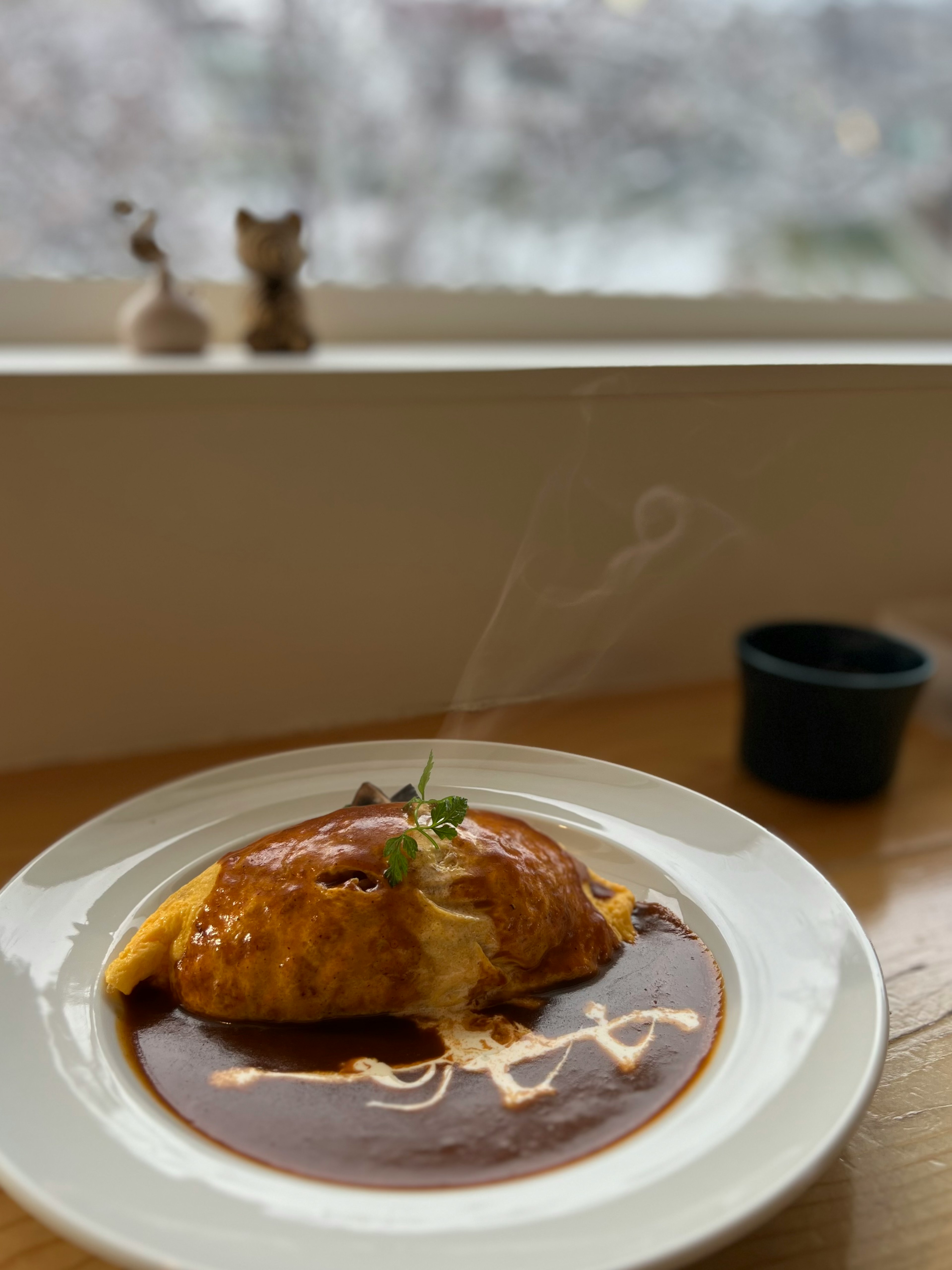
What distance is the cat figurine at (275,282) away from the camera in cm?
121

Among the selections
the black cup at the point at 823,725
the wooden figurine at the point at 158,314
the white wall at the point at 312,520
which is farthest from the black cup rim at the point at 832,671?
the wooden figurine at the point at 158,314

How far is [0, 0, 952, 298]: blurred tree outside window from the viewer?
1.26m

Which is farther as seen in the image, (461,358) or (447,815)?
(461,358)

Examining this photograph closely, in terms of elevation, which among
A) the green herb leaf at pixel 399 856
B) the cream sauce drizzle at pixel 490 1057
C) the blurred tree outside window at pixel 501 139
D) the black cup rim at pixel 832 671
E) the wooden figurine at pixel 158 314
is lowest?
the black cup rim at pixel 832 671

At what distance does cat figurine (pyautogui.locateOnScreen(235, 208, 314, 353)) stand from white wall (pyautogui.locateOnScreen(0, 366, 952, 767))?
15 centimetres

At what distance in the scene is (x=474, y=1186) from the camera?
508 millimetres


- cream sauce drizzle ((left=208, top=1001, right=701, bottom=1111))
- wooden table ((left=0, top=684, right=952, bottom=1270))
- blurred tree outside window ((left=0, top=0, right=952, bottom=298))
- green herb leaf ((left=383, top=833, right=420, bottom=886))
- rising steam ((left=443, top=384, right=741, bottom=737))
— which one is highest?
blurred tree outside window ((left=0, top=0, right=952, bottom=298))

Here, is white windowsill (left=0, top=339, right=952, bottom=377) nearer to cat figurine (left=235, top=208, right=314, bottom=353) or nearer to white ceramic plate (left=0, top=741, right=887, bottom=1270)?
cat figurine (left=235, top=208, right=314, bottom=353)

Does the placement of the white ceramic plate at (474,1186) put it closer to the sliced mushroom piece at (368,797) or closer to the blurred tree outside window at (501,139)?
the sliced mushroom piece at (368,797)

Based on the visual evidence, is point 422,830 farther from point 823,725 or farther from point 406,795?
point 823,725

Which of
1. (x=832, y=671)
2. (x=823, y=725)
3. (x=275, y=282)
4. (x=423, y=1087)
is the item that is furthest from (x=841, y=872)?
(x=275, y=282)

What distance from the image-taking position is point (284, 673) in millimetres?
1237

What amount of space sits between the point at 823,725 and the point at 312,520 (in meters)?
0.58

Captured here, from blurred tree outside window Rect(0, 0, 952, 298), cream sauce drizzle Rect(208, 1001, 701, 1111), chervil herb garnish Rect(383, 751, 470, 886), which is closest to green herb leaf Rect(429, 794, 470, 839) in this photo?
chervil herb garnish Rect(383, 751, 470, 886)
